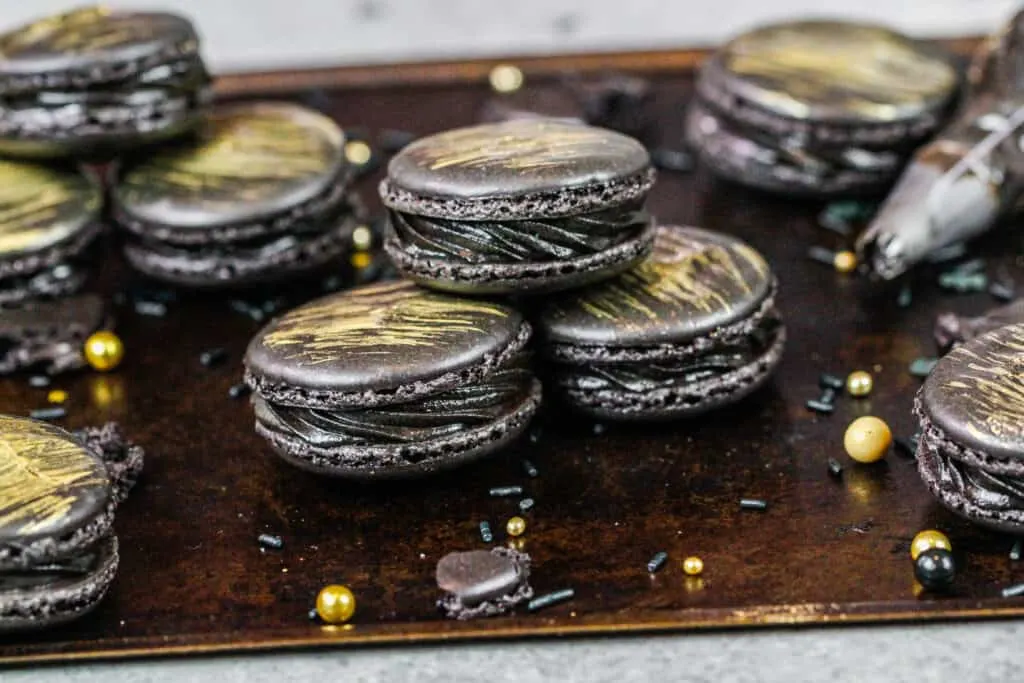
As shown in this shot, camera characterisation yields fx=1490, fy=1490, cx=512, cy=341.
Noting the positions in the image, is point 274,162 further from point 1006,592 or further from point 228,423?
point 1006,592

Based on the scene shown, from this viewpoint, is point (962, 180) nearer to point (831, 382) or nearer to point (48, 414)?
point (831, 382)

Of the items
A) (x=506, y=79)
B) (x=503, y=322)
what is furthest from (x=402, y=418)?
(x=506, y=79)

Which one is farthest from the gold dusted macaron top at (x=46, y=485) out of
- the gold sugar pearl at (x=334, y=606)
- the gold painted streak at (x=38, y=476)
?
the gold sugar pearl at (x=334, y=606)

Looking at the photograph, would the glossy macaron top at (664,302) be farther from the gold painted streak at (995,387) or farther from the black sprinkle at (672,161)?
the black sprinkle at (672,161)

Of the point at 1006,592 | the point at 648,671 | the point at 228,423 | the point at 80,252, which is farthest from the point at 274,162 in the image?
the point at 1006,592

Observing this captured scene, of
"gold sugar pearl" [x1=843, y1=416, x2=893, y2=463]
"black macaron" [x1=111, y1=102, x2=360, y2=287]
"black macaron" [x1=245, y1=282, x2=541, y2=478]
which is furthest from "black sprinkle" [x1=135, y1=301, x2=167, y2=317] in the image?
"gold sugar pearl" [x1=843, y1=416, x2=893, y2=463]

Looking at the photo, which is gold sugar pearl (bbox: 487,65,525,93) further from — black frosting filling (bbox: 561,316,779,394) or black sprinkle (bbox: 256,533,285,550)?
black sprinkle (bbox: 256,533,285,550)

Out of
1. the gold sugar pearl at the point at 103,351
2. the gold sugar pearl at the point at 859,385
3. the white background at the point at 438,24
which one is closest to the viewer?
the gold sugar pearl at the point at 859,385
